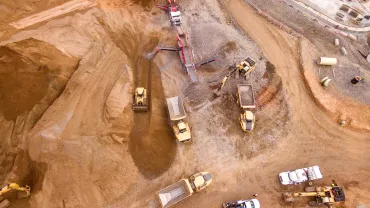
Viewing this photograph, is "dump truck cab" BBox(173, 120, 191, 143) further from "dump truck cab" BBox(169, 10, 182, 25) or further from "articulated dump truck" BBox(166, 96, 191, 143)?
"dump truck cab" BBox(169, 10, 182, 25)

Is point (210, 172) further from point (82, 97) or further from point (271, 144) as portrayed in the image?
point (82, 97)

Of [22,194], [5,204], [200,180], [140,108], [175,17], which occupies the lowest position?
[200,180]

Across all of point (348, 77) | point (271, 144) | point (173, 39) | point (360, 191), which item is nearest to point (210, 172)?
point (271, 144)

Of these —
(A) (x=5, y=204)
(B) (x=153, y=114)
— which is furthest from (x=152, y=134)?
(A) (x=5, y=204)

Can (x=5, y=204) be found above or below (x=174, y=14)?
below

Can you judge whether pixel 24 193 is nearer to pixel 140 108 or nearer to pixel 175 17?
pixel 140 108

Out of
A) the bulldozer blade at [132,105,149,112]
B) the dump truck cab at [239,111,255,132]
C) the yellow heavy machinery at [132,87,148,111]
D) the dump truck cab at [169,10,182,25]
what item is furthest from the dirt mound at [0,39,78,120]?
the dump truck cab at [239,111,255,132]
